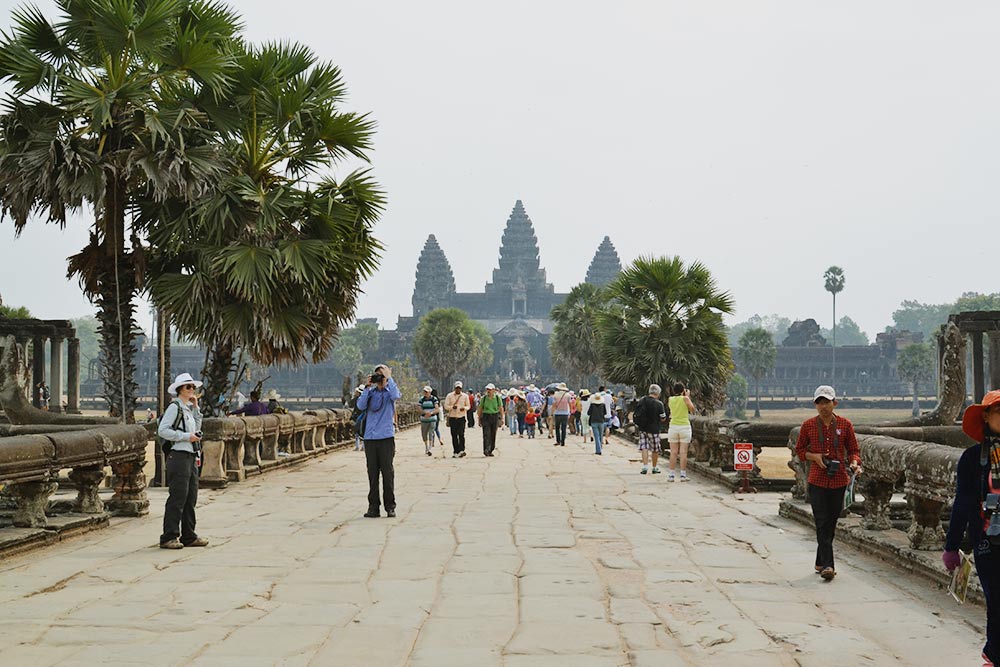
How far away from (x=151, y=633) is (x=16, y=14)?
1029 cm

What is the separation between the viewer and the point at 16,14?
46.5ft

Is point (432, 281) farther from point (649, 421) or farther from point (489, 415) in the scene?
point (649, 421)

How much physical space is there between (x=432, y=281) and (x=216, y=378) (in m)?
157

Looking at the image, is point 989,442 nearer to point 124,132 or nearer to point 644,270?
point 124,132

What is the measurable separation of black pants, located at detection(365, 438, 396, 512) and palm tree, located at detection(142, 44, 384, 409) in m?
4.29

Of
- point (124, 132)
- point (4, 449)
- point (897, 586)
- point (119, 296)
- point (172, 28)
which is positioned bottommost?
point (897, 586)

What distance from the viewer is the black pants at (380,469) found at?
37.4ft

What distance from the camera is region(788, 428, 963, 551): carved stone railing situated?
24.6 ft

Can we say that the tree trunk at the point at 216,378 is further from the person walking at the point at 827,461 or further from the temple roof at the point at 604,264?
the temple roof at the point at 604,264

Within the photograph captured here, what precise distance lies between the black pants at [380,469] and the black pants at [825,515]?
4421 millimetres

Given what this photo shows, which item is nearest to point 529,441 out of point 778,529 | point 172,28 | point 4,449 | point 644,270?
point 644,270

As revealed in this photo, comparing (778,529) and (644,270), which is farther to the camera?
(644,270)

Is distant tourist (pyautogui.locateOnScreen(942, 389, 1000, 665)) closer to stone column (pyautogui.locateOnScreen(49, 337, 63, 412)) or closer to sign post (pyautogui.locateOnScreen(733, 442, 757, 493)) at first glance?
sign post (pyautogui.locateOnScreen(733, 442, 757, 493))

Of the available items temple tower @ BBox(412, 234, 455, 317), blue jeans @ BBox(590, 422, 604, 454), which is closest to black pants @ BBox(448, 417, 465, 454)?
blue jeans @ BBox(590, 422, 604, 454)
